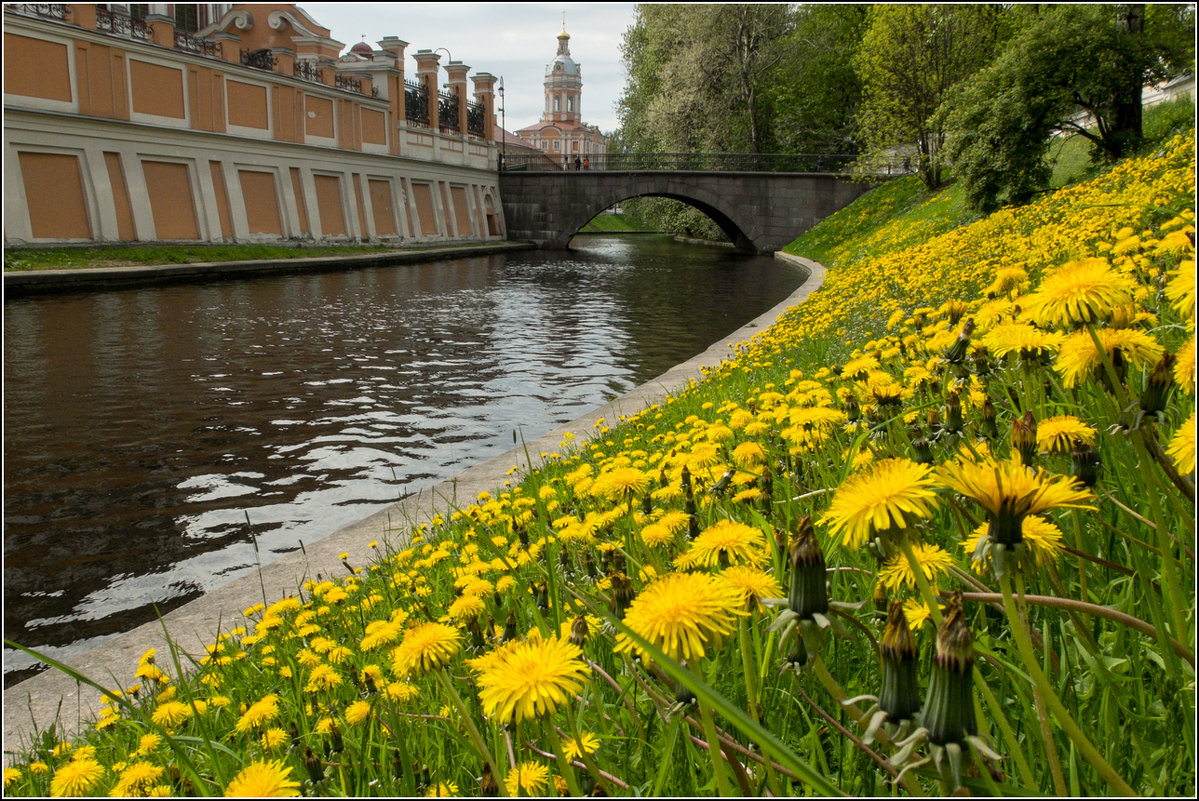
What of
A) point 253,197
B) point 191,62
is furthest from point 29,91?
point 253,197

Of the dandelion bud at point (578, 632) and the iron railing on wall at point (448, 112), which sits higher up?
the iron railing on wall at point (448, 112)

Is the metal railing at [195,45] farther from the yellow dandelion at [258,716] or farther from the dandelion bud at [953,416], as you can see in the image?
the dandelion bud at [953,416]

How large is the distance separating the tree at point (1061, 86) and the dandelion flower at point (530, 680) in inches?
698

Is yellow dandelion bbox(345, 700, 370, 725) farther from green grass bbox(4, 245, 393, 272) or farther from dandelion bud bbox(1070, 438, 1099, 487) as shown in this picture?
green grass bbox(4, 245, 393, 272)

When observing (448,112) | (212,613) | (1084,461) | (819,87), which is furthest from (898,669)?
(448,112)

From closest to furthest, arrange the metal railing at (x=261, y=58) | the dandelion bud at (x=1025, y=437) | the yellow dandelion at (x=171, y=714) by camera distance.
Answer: the dandelion bud at (x=1025, y=437) < the yellow dandelion at (x=171, y=714) < the metal railing at (x=261, y=58)

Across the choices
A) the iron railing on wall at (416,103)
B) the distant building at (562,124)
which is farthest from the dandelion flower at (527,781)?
the distant building at (562,124)

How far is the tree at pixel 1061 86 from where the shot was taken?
15188 millimetres

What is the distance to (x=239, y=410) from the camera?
31.0 feet

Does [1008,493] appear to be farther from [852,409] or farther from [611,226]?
[611,226]

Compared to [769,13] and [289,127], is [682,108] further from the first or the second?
[289,127]

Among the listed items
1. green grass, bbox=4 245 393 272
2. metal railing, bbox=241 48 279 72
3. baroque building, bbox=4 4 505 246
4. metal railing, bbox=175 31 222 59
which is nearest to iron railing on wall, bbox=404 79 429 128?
baroque building, bbox=4 4 505 246

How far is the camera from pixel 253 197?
106 feet

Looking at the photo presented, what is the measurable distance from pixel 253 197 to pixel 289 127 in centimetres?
412
